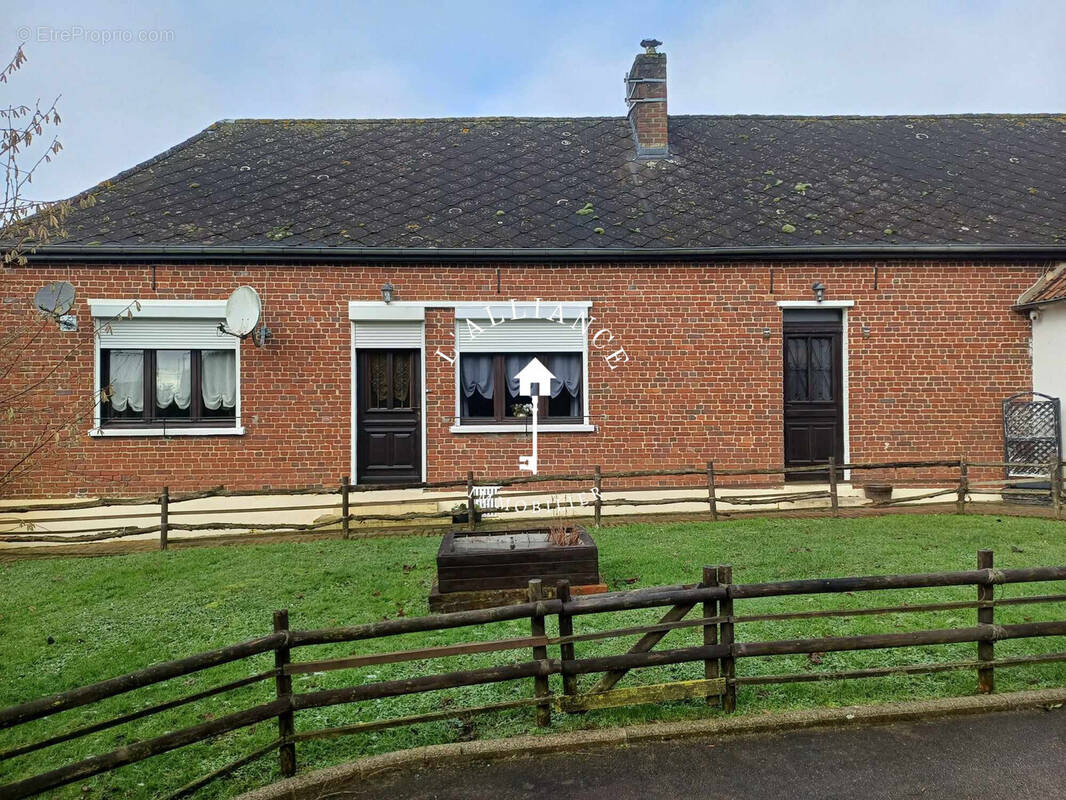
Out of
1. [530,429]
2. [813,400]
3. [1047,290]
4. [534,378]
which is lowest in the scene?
[530,429]

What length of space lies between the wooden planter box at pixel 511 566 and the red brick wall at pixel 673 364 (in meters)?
4.82

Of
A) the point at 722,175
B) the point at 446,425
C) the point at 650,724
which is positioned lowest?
the point at 650,724

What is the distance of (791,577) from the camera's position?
22.7ft

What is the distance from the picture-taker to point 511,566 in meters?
6.37

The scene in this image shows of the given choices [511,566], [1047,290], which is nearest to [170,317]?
[511,566]

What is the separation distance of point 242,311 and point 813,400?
8437mm

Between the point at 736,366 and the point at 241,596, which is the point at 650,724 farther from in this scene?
the point at 736,366

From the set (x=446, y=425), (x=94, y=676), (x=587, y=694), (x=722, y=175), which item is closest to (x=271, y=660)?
(x=94, y=676)

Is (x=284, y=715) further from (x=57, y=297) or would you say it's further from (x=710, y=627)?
(x=57, y=297)

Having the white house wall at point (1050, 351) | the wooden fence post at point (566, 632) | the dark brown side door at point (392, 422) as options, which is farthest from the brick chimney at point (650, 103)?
the wooden fence post at point (566, 632)

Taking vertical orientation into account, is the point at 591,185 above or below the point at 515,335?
above

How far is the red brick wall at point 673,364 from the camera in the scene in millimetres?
11141

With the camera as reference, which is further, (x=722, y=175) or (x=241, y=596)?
(x=722, y=175)

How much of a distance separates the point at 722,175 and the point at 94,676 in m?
11.6
